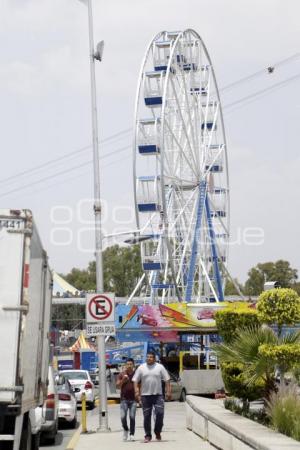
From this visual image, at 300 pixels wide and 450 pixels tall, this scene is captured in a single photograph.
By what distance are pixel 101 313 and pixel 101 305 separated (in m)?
0.18

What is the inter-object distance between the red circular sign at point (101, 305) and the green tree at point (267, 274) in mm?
103434

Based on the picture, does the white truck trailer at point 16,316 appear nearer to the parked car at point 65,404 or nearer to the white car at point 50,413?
the white car at point 50,413

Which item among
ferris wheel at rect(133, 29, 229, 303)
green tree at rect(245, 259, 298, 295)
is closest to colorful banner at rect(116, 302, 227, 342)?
ferris wheel at rect(133, 29, 229, 303)

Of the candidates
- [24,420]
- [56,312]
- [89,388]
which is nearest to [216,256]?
[89,388]

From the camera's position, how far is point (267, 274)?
124 metres

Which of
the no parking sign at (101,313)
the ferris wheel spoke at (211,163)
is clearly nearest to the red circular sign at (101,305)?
the no parking sign at (101,313)

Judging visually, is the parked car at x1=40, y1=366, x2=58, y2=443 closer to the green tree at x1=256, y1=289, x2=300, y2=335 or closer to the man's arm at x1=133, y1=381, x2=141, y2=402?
the man's arm at x1=133, y1=381, x2=141, y2=402

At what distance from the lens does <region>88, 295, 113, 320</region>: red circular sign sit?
818 inches

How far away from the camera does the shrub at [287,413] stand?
13.3 meters

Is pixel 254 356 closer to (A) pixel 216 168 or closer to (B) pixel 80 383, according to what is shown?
(B) pixel 80 383

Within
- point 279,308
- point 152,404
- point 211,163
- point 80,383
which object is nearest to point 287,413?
point 279,308

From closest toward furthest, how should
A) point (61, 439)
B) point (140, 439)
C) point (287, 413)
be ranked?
point (287, 413), point (140, 439), point (61, 439)

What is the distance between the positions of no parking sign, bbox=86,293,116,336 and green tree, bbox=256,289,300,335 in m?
4.58

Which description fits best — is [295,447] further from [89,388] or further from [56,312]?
[56,312]
